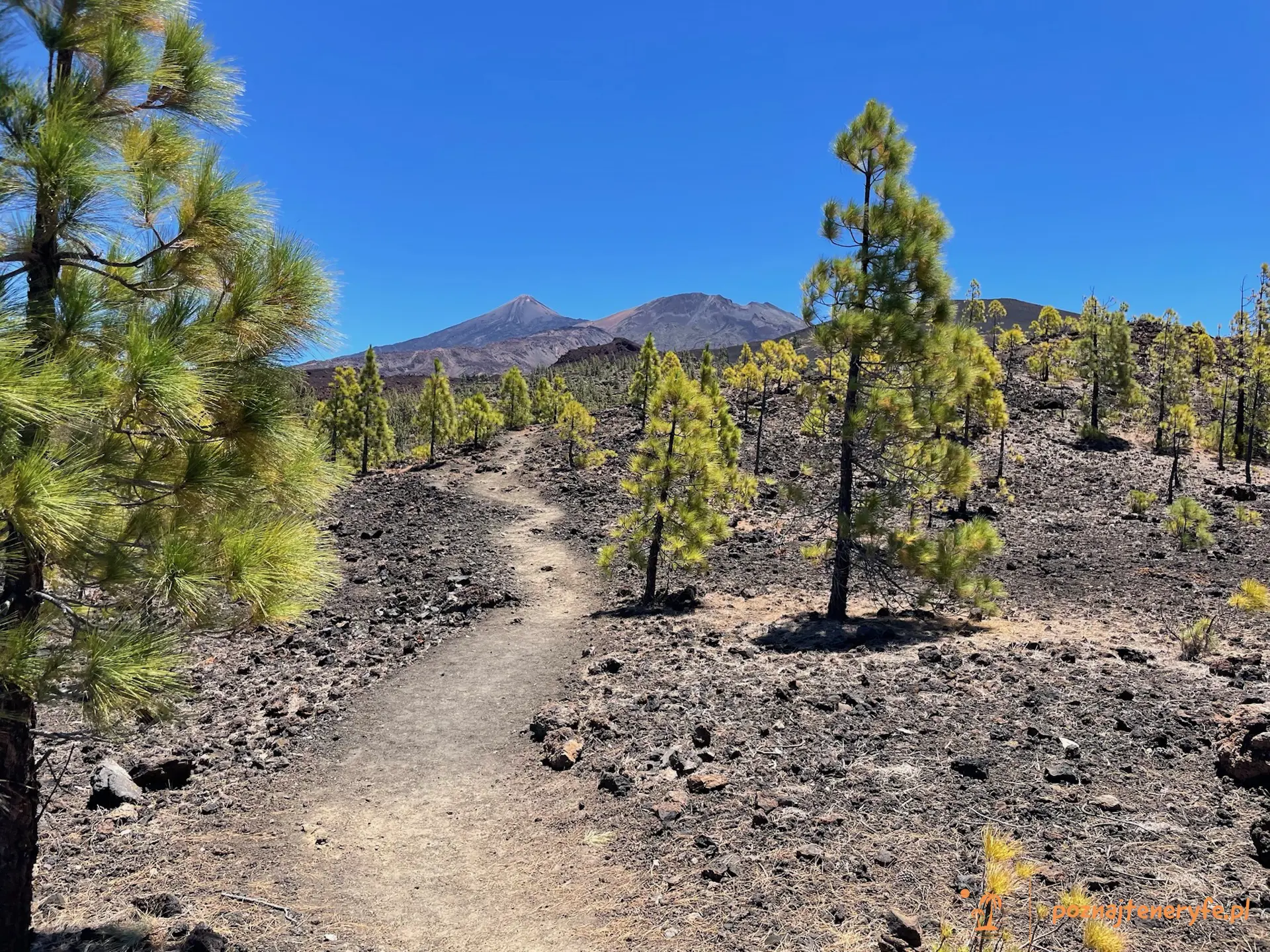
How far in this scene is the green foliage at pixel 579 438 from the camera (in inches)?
1393

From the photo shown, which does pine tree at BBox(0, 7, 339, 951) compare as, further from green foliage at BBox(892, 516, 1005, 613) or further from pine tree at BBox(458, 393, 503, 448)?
pine tree at BBox(458, 393, 503, 448)

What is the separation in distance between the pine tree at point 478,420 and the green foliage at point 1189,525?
35.5 metres

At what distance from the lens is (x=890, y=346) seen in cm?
1030

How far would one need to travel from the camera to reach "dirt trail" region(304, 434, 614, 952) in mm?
4703

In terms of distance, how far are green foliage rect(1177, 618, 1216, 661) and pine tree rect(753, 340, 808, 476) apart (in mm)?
25848

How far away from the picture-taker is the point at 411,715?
8.82m

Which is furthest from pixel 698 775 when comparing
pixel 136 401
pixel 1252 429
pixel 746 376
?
pixel 746 376

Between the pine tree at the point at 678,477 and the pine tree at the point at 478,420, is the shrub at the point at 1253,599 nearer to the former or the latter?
the pine tree at the point at 678,477

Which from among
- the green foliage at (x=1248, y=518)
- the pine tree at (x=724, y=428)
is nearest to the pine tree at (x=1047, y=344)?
the green foliage at (x=1248, y=518)

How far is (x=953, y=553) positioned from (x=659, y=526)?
517cm

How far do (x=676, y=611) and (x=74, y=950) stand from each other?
971cm

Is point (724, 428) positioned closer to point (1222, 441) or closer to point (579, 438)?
point (579, 438)

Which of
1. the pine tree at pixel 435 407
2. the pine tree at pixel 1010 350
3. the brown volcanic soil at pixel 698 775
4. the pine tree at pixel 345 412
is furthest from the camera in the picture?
the pine tree at pixel 1010 350

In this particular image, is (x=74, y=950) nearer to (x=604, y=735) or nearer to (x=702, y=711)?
(x=604, y=735)
